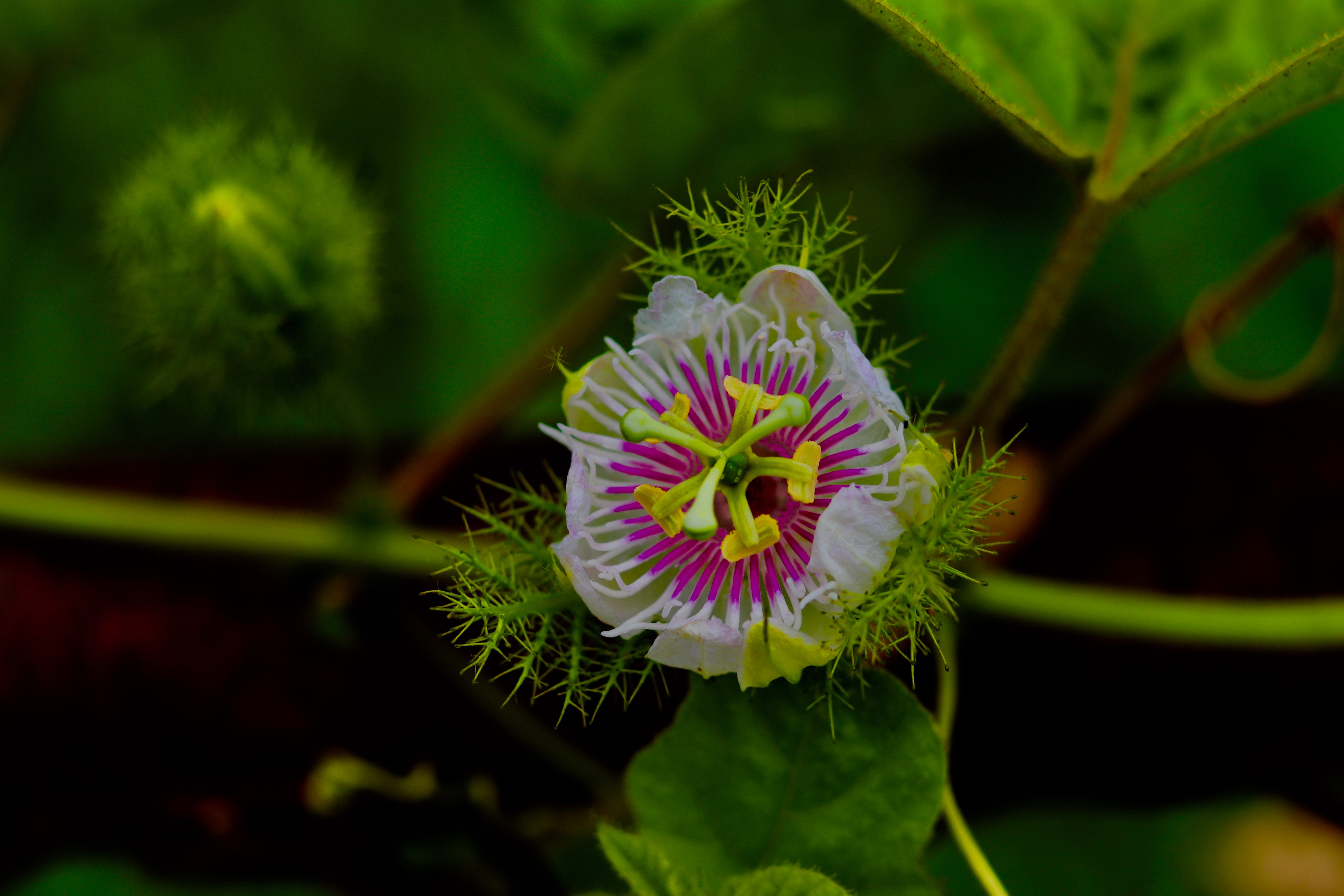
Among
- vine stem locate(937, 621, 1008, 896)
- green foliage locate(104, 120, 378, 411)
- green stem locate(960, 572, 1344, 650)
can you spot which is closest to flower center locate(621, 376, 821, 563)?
vine stem locate(937, 621, 1008, 896)

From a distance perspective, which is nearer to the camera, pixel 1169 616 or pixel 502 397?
pixel 1169 616

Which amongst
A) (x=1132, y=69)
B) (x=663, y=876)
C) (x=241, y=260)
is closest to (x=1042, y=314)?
(x=1132, y=69)

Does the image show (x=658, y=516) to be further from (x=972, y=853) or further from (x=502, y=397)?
(x=502, y=397)

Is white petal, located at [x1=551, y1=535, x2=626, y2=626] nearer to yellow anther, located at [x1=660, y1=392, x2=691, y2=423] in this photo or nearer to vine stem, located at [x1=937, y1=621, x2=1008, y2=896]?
yellow anther, located at [x1=660, y1=392, x2=691, y2=423]

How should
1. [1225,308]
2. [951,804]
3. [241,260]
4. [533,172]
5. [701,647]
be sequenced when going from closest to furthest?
[701,647] → [951,804] → [241,260] → [1225,308] → [533,172]

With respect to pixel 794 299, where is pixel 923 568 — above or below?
below

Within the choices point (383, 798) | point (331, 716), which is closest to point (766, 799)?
point (383, 798)

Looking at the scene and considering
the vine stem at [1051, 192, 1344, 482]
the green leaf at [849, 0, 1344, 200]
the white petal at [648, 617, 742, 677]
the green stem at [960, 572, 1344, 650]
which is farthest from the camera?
the vine stem at [1051, 192, 1344, 482]
